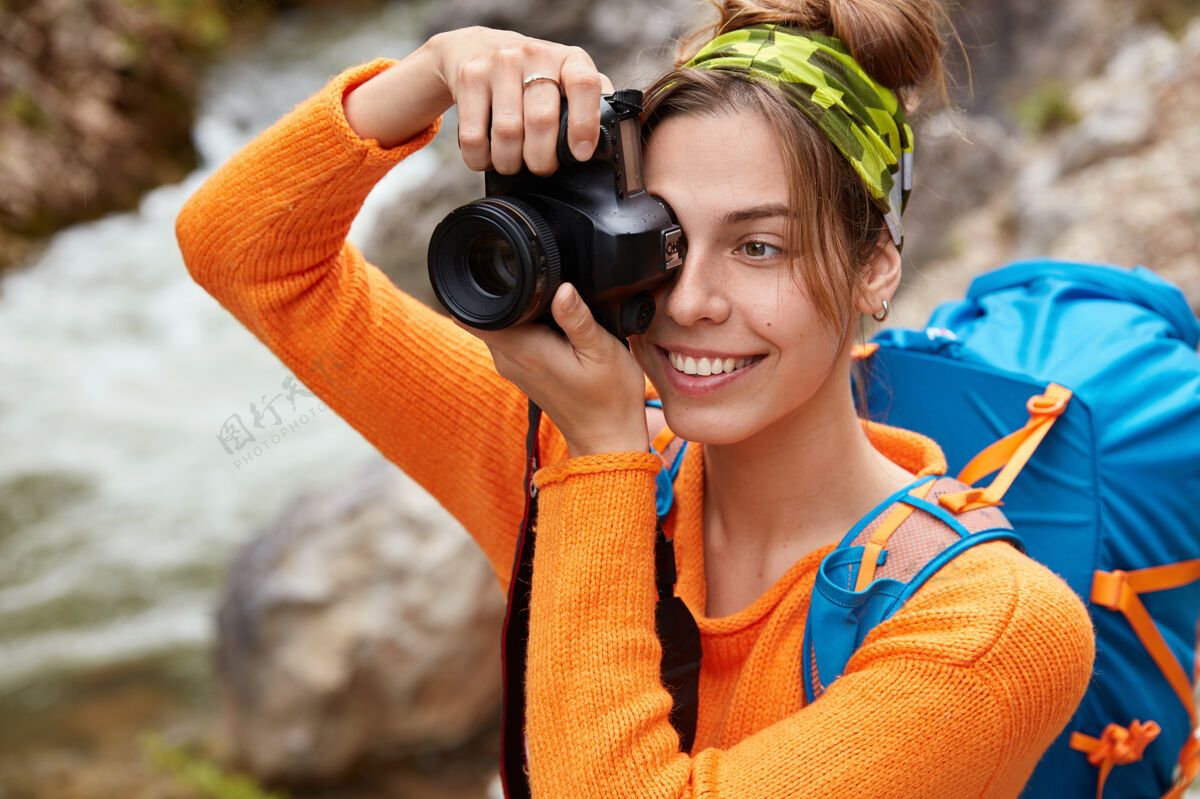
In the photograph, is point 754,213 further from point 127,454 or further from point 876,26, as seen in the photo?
point 127,454

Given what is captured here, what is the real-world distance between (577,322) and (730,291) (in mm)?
225

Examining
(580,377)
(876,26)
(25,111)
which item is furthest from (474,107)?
(25,111)

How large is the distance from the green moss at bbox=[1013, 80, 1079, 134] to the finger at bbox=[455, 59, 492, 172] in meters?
6.41

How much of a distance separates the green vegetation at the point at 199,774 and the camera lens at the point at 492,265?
10.1ft

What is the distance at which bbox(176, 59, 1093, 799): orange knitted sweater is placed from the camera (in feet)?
3.79

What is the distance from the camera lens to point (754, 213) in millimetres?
1324

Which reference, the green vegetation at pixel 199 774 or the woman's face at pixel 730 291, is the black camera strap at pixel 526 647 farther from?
the green vegetation at pixel 199 774

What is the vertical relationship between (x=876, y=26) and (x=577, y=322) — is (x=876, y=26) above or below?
above

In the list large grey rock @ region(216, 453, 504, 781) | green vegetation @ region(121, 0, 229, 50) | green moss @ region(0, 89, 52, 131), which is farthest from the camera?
green vegetation @ region(121, 0, 229, 50)

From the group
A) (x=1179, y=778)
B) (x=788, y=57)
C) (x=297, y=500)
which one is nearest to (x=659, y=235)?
(x=788, y=57)

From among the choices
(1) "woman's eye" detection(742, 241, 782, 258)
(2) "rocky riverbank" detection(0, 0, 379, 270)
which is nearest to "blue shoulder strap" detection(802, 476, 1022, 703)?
(1) "woman's eye" detection(742, 241, 782, 258)

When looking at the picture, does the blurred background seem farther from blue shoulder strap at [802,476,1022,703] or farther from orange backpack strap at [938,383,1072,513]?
blue shoulder strap at [802,476,1022,703]

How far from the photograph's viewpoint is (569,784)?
1181 mm

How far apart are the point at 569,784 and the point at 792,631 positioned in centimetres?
39
